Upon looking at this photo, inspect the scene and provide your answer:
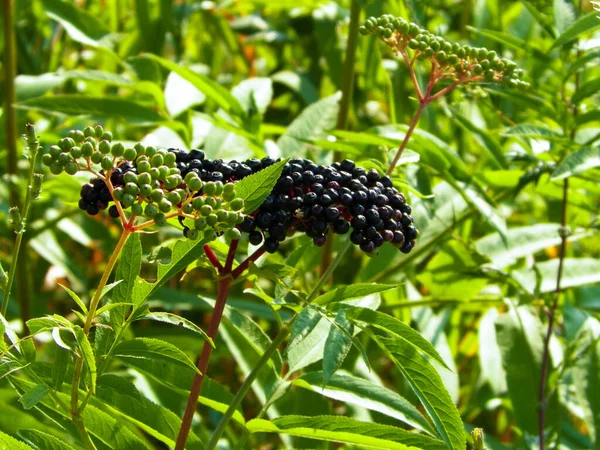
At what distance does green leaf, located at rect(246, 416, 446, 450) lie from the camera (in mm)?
1227

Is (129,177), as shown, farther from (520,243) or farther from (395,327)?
(520,243)

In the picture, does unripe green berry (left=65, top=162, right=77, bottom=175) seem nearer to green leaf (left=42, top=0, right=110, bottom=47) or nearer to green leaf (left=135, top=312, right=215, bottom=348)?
green leaf (left=135, top=312, right=215, bottom=348)

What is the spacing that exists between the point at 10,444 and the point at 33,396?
80mm

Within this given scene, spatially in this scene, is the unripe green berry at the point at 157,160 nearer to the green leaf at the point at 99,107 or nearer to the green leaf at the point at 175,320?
the green leaf at the point at 175,320

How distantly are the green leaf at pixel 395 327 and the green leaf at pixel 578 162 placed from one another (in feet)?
1.95

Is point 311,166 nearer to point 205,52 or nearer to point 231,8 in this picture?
point 231,8

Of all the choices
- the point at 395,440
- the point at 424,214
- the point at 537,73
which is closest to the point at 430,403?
the point at 395,440

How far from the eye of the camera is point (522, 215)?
3.15 m

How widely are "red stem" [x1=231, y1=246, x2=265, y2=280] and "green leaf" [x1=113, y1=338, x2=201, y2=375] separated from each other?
0.53 ft

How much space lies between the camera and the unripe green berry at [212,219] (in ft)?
3.34

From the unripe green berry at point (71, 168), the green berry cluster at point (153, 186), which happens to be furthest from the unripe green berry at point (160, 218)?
the unripe green berry at point (71, 168)

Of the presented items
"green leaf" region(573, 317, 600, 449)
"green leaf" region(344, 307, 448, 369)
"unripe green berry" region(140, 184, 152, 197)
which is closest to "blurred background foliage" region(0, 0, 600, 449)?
"green leaf" region(573, 317, 600, 449)

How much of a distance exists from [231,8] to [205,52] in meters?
0.37

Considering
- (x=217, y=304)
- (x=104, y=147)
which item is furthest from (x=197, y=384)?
(x=104, y=147)
